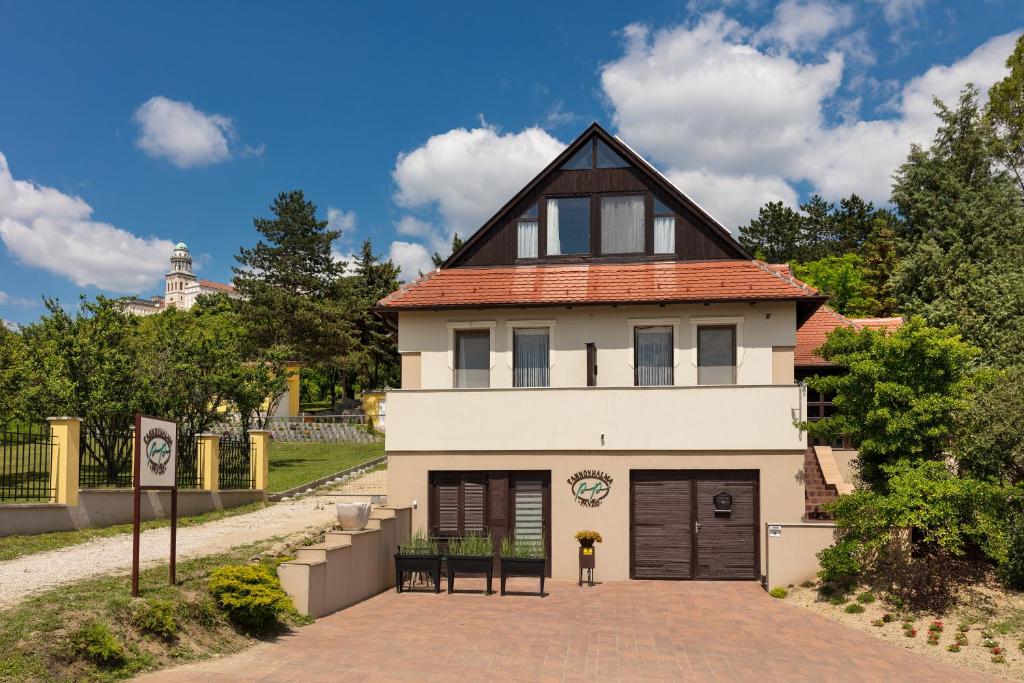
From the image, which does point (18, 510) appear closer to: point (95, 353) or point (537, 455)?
point (95, 353)

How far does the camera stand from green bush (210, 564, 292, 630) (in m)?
11.2

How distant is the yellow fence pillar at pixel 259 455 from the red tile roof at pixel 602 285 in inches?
257

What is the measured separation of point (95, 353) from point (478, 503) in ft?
36.8

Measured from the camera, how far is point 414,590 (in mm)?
16062

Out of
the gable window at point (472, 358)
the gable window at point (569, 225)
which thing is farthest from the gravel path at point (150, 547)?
the gable window at point (569, 225)

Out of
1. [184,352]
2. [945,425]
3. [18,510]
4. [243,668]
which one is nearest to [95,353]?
[184,352]

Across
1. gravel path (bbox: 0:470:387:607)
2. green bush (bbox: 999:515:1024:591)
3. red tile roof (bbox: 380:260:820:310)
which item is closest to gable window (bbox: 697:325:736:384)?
red tile roof (bbox: 380:260:820:310)

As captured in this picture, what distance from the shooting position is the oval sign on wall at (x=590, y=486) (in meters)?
18.1

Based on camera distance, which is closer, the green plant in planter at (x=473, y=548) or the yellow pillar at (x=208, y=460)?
the green plant in planter at (x=473, y=548)

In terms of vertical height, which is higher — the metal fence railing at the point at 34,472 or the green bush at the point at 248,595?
the metal fence railing at the point at 34,472

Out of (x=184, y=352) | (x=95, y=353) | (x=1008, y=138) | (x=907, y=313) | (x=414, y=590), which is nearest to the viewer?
(x=414, y=590)

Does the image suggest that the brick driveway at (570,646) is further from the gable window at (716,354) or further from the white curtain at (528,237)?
the white curtain at (528,237)

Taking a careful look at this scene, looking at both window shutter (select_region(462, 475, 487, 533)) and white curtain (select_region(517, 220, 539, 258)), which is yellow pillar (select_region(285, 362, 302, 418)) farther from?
window shutter (select_region(462, 475, 487, 533))

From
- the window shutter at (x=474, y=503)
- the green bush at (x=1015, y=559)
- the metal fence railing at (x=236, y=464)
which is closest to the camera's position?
the green bush at (x=1015, y=559)
